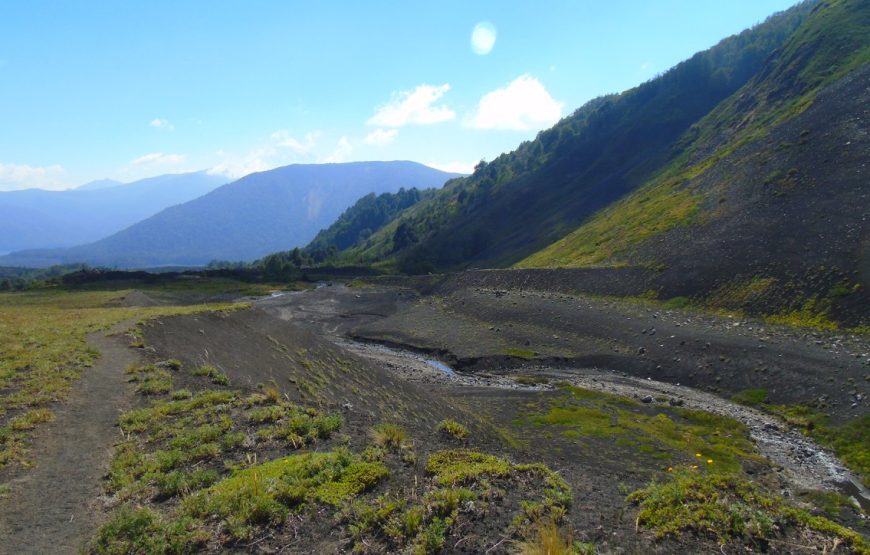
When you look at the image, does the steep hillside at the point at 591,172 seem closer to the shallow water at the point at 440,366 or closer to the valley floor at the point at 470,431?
the shallow water at the point at 440,366

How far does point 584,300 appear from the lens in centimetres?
6769

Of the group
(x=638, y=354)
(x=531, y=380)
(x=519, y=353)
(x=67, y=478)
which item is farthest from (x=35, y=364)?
(x=638, y=354)

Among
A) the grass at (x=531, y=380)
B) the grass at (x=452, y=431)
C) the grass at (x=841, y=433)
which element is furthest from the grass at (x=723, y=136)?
the grass at (x=452, y=431)

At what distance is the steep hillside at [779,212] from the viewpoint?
4890 centimetres

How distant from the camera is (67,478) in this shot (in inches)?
522

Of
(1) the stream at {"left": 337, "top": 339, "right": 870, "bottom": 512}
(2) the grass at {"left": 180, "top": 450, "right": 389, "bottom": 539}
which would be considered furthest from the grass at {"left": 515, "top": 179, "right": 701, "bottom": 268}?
(2) the grass at {"left": 180, "top": 450, "right": 389, "bottom": 539}

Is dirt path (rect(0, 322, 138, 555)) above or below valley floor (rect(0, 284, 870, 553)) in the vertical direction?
above

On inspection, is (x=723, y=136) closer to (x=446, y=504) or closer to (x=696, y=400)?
(x=696, y=400)

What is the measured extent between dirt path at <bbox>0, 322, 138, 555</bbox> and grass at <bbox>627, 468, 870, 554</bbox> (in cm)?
1329

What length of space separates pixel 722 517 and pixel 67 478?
56.5ft

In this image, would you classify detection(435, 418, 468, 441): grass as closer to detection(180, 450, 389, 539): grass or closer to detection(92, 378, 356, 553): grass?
detection(92, 378, 356, 553): grass

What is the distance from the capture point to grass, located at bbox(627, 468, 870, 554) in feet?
35.2

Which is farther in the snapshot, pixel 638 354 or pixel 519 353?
pixel 519 353

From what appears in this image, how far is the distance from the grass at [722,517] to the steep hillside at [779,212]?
41.0m
